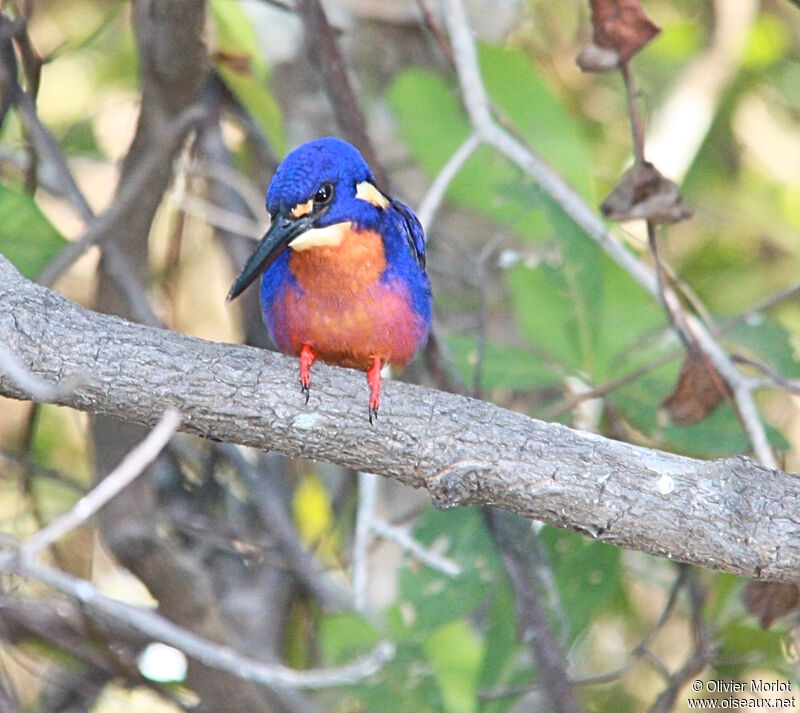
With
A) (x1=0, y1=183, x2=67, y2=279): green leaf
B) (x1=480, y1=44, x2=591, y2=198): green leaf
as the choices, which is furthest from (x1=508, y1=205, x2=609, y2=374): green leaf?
(x1=0, y1=183, x2=67, y2=279): green leaf

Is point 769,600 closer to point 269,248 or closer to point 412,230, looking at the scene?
point 412,230

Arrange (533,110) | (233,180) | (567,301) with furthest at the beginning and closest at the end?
1. (233,180)
2. (533,110)
3. (567,301)

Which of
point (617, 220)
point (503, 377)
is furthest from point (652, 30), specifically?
point (503, 377)

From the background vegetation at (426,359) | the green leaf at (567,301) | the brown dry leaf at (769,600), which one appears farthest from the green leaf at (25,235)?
the brown dry leaf at (769,600)

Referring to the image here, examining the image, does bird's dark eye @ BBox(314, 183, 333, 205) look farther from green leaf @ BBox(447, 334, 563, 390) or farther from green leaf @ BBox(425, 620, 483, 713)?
green leaf @ BBox(425, 620, 483, 713)

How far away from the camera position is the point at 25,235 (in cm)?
304

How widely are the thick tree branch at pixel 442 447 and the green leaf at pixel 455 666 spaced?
39.4 inches

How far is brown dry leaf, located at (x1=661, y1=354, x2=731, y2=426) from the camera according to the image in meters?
3.16

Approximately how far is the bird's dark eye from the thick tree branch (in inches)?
26.5

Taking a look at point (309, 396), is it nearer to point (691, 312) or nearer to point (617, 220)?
point (617, 220)

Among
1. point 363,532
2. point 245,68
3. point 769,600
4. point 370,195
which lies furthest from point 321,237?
point 769,600

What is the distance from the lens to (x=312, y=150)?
2.85 meters

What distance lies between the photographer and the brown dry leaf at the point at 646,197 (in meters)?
3.03

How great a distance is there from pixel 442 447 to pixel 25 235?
4.70ft
